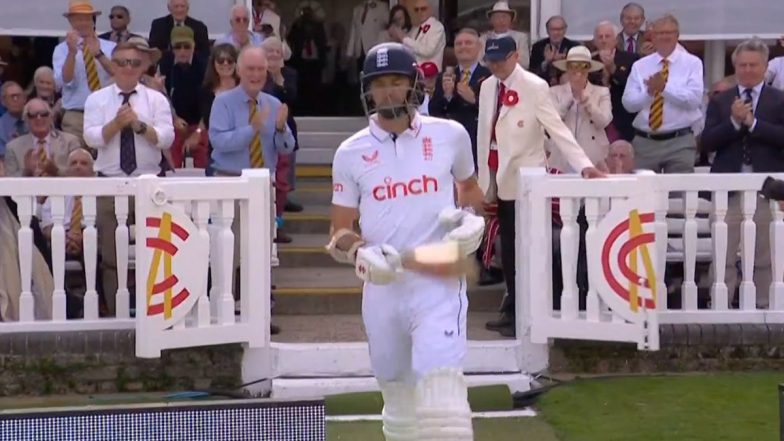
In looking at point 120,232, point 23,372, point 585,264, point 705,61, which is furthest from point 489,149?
point 705,61

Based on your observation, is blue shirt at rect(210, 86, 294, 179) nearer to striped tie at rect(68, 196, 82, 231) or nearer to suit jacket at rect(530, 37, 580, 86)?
striped tie at rect(68, 196, 82, 231)

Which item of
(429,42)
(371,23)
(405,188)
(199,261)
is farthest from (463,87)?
(405,188)

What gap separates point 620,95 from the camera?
10.7 m

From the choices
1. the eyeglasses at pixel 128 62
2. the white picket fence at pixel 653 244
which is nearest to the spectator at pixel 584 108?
the white picket fence at pixel 653 244

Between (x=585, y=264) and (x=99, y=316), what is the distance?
308cm

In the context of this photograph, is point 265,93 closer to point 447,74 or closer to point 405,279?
point 447,74

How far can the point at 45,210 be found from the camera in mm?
9273

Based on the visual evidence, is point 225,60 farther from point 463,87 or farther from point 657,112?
point 657,112

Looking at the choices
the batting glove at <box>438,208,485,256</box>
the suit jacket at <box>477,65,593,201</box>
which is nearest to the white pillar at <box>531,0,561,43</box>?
the suit jacket at <box>477,65,593,201</box>

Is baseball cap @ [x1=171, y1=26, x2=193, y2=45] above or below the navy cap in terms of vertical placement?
above

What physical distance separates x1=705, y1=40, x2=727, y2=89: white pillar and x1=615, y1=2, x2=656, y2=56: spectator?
44.4 inches

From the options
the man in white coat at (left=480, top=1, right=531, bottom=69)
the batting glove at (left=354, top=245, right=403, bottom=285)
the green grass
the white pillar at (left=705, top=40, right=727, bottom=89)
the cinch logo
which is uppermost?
the man in white coat at (left=480, top=1, right=531, bottom=69)

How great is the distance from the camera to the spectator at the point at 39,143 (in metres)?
9.73

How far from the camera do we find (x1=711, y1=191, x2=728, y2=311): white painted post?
8.70m
